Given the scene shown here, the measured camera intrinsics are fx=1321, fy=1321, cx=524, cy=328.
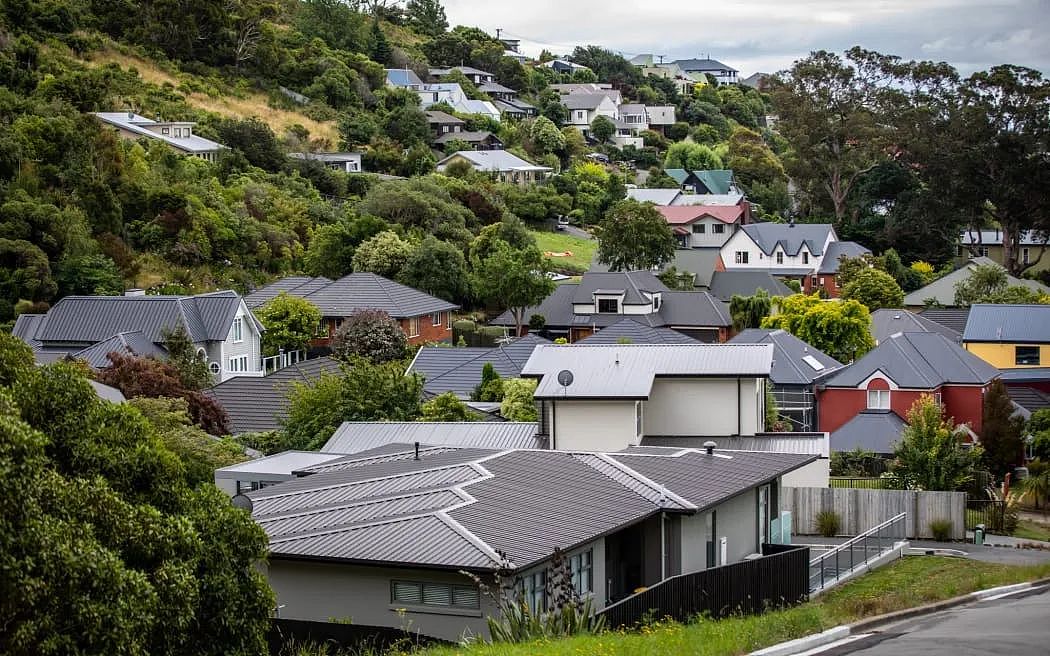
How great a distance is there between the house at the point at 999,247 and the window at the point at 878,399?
168ft

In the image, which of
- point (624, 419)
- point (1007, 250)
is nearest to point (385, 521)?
point (624, 419)

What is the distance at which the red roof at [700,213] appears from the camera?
4092 inches

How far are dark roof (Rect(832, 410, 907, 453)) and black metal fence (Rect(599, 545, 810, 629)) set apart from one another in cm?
1981

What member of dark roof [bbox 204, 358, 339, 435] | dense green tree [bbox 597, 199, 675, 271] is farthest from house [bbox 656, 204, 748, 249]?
dark roof [bbox 204, 358, 339, 435]

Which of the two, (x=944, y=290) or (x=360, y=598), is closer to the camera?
(x=360, y=598)

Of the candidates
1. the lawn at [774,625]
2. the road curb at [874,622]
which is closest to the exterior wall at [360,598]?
the lawn at [774,625]

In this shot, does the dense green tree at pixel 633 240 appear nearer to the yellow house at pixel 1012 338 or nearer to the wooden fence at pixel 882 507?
the yellow house at pixel 1012 338

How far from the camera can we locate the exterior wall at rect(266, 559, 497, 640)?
17938 mm

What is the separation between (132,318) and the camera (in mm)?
51000

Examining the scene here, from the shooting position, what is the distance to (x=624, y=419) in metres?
32.2

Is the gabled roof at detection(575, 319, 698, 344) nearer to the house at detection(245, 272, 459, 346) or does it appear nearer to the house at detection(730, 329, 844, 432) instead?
the house at detection(730, 329, 844, 432)

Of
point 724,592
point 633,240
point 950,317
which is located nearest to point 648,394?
point 724,592

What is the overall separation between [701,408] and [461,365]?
56.9 feet

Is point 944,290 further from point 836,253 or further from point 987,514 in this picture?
point 987,514
